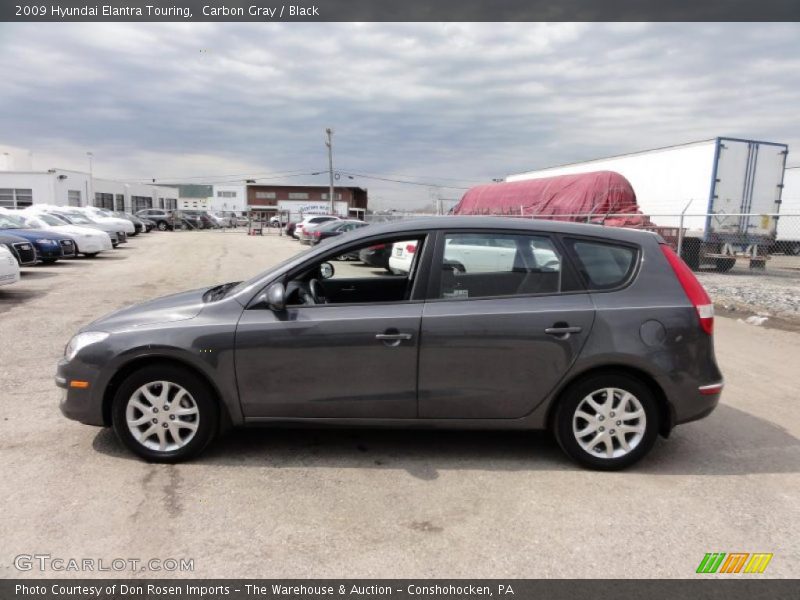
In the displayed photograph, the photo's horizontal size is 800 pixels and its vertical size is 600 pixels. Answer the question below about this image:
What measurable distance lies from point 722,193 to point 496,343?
46.7 feet

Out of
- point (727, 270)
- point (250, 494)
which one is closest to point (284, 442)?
point (250, 494)

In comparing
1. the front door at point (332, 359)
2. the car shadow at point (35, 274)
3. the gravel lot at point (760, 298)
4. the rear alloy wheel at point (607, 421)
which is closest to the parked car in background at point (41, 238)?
the car shadow at point (35, 274)

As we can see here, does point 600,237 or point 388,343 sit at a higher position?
point 600,237

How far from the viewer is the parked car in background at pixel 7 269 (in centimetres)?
976

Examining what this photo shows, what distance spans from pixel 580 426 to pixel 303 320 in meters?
1.96

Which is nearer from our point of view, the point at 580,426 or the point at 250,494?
the point at 250,494

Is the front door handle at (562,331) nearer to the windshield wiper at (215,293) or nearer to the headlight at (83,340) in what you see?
the windshield wiper at (215,293)

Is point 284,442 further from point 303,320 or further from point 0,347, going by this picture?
point 0,347

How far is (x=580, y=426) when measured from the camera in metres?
3.68

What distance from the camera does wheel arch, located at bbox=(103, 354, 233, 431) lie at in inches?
142
